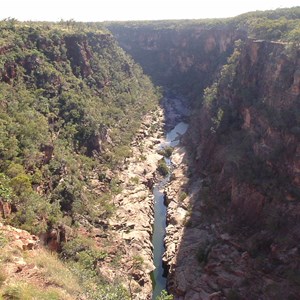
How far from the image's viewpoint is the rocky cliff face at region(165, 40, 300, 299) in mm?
31500

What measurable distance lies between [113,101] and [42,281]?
55465 mm

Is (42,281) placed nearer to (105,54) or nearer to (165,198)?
(165,198)

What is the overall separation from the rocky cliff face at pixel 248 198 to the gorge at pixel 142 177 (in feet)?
0.44

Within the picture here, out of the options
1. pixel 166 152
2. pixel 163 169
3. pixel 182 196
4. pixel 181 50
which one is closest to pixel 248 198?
pixel 182 196

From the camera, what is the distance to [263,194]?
3738cm

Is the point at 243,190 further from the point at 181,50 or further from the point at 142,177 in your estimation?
the point at 181,50

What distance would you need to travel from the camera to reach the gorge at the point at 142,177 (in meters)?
30.1

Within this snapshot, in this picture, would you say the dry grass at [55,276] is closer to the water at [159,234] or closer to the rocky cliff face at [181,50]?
the water at [159,234]

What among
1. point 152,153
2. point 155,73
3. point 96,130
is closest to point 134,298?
point 96,130

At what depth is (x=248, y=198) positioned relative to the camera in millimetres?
38906

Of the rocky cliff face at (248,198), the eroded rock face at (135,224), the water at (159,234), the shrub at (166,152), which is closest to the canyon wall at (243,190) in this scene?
the rocky cliff face at (248,198)

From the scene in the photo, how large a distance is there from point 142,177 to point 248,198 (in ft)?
58.7

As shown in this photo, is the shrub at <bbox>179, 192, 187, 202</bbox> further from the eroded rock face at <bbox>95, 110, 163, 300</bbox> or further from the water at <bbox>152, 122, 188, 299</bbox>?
the eroded rock face at <bbox>95, 110, 163, 300</bbox>

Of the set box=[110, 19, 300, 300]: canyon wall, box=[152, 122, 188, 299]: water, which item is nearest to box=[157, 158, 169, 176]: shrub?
box=[152, 122, 188, 299]: water
